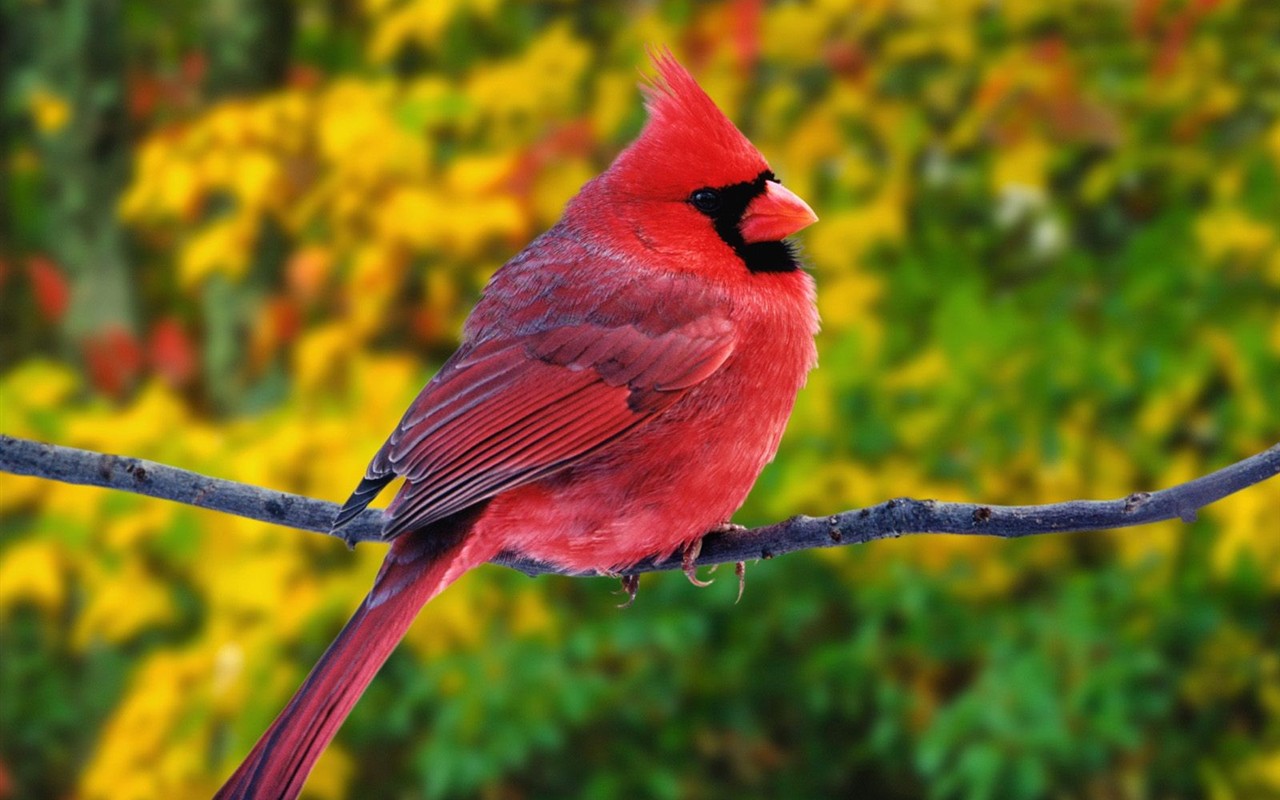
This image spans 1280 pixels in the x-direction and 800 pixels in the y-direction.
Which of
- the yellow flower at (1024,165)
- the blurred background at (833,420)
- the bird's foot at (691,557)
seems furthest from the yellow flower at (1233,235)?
the bird's foot at (691,557)

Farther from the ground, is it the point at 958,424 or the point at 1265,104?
the point at 1265,104

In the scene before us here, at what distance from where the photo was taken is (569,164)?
2.95 meters

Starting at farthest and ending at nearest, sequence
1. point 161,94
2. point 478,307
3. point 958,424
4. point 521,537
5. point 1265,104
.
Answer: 1. point 161,94
2. point 1265,104
3. point 958,424
4. point 478,307
5. point 521,537

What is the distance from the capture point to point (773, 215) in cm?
151

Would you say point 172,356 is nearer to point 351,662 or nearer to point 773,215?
point 773,215

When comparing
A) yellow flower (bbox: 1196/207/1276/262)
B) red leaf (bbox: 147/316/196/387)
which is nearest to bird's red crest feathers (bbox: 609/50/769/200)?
yellow flower (bbox: 1196/207/1276/262)

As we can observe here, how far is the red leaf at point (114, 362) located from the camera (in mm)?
3572

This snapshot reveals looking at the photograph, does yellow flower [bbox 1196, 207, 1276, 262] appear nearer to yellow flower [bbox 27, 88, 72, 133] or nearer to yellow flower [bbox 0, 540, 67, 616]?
yellow flower [bbox 0, 540, 67, 616]

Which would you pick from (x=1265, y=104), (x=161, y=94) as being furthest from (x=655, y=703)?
(x=161, y=94)

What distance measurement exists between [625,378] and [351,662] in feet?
1.47

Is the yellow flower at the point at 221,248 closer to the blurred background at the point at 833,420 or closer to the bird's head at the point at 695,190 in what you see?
the blurred background at the point at 833,420

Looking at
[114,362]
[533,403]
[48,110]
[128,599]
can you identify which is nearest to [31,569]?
[128,599]

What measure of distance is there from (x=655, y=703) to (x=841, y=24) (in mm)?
1423

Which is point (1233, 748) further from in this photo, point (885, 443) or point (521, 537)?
point (521, 537)
